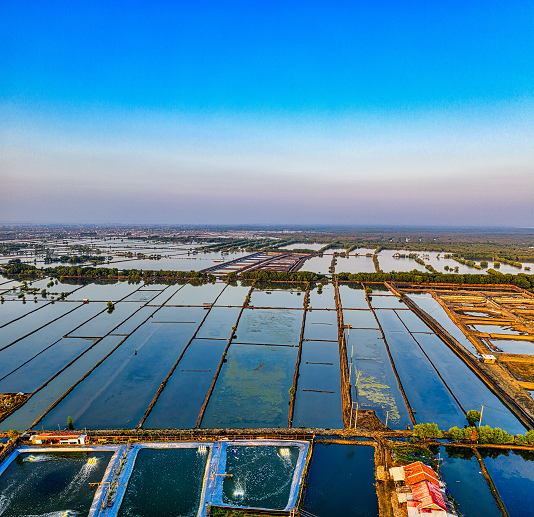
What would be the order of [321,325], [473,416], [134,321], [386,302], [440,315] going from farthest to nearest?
[386,302]
[440,315]
[134,321]
[321,325]
[473,416]

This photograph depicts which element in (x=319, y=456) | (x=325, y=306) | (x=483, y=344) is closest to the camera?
(x=319, y=456)

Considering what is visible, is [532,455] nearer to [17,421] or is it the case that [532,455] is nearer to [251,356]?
[251,356]

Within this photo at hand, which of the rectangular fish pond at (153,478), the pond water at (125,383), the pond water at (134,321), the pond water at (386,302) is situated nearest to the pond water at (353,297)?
the pond water at (386,302)

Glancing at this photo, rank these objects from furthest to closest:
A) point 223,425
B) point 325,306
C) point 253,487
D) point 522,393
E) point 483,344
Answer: point 325,306 < point 483,344 < point 522,393 < point 223,425 < point 253,487

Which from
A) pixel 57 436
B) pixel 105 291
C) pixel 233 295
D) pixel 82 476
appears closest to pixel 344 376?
pixel 82 476

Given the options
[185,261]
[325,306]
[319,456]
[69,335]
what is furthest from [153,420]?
[185,261]

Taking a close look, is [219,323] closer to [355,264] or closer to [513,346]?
[513,346]

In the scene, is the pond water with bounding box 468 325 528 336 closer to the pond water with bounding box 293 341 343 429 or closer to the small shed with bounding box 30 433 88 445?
the pond water with bounding box 293 341 343 429

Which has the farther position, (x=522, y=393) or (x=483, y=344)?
(x=483, y=344)
